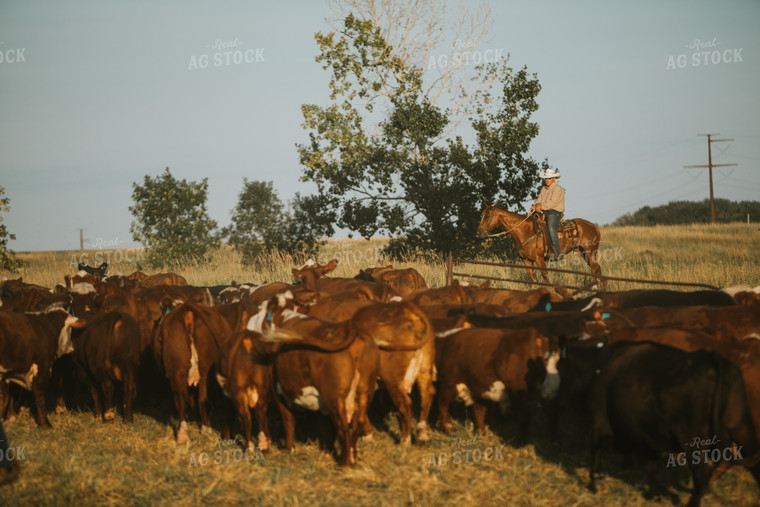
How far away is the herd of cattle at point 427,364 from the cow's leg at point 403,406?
12mm

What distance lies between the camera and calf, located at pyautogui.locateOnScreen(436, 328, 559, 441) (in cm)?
736

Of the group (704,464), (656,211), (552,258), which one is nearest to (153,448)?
(704,464)

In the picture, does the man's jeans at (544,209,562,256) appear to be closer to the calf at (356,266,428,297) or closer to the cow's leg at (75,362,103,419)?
the calf at (356,266,428,297)

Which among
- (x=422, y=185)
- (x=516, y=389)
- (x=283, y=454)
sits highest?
(x=422, y=185)

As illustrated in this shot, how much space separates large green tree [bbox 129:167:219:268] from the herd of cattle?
19.6 meters

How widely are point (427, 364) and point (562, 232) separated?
1135 cm

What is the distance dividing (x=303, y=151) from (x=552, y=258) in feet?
31.2

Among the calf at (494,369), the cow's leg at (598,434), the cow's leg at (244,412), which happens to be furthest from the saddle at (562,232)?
the cow's leg at (598,434)

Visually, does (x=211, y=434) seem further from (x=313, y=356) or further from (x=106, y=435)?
(x=313, y=356)

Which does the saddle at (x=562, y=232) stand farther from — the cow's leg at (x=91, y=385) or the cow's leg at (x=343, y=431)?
the cow's leg at (x=343, y=431)

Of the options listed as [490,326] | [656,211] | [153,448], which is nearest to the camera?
[153,448]

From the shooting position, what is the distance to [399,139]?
23625 mm

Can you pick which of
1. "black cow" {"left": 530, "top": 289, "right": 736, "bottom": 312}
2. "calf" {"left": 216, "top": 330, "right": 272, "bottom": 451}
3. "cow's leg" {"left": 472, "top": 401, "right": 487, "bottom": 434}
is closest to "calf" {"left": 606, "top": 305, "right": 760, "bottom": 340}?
"black cow" {"left": 530, "top": 289, "right": 736, "bottom": 312}

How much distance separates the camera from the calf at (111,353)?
9180mm
